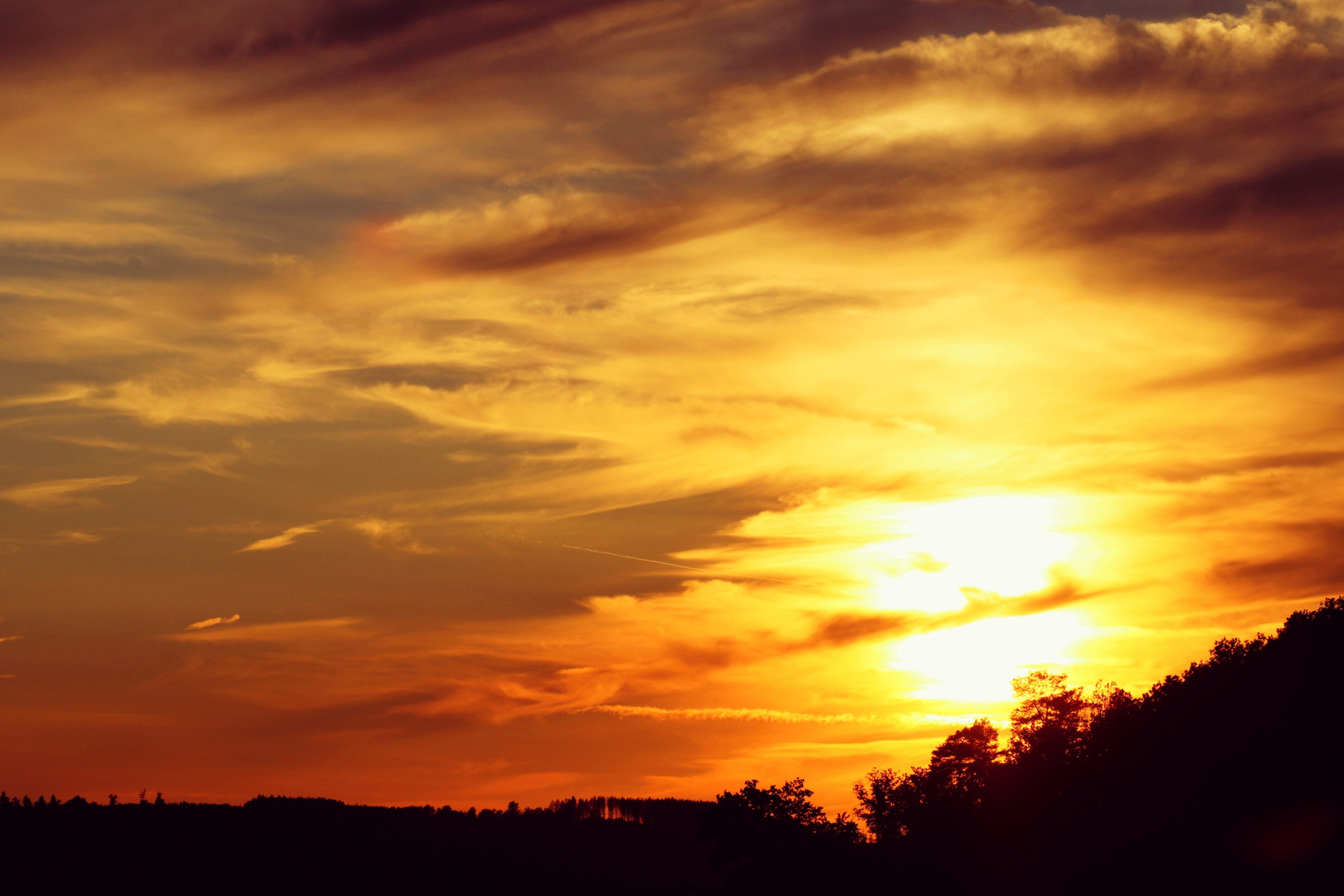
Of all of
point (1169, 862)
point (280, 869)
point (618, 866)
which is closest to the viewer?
point (1169, 862)

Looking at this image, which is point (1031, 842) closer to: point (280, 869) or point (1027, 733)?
point (1027, 733)

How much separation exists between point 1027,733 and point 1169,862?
43465 mm

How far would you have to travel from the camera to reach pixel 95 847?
561 feet

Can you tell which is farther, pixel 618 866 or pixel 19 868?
pixel 618 866

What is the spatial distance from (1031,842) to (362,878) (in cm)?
12636

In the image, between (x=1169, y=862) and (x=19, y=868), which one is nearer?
(x=1169, y=862)

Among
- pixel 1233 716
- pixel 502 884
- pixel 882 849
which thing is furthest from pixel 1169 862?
pixel 502 884

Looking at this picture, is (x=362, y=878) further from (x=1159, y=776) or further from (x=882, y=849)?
(x=1159, y=776)

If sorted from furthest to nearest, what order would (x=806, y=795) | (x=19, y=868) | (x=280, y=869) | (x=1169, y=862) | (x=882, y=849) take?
(x=280, y=869) < (x=19, y=868) < (x=806, y=795) < (x=882, y=849) < (x=1169, y=862)

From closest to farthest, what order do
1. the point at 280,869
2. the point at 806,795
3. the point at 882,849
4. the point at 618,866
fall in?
the point at 882,849
the point at 806,795
the point at 280,869
the point at 618,866

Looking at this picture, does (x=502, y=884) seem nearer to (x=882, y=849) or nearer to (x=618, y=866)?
(x=618, y=866)

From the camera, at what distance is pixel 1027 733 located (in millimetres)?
115125

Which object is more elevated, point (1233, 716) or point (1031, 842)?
point (1233, 716)

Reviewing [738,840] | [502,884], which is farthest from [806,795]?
[502,884]
